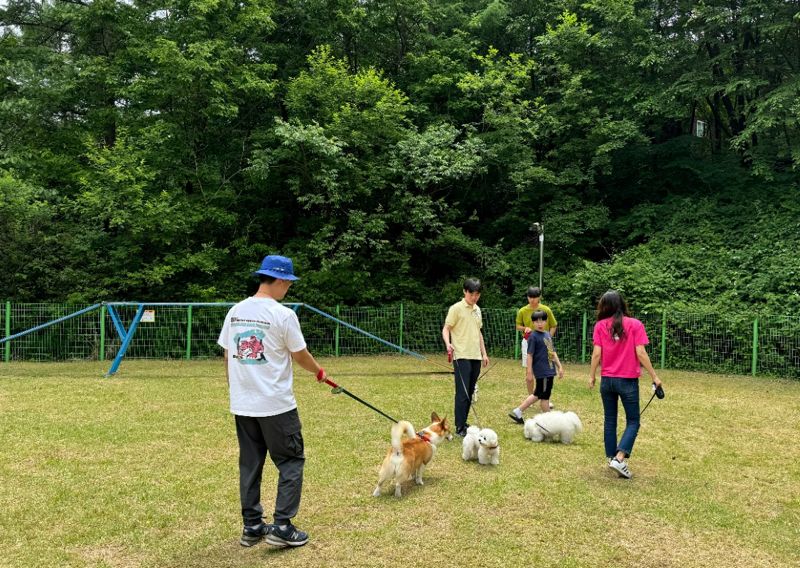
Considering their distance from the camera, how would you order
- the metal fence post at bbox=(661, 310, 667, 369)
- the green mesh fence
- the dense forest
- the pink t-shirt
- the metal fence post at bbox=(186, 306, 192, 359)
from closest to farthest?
the pink t-shirt
the green mesh fence
the metal fence post at bbox=(661, 310, 667, 369)
the metal fence post at bbox=(186, 306, 192, 359)
the dense forest

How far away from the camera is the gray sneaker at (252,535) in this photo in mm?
3590

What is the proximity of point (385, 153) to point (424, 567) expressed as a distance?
15176mm

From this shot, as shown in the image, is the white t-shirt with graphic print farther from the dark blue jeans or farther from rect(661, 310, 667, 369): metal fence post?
rect(661, 310, 667, 369): metal fence post

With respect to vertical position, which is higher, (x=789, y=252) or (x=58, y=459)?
(x=789, y=252)

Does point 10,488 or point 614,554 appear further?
point 10,488

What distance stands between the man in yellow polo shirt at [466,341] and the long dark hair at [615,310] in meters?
1.43

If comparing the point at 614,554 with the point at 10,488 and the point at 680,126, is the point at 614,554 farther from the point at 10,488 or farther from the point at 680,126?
the point at 680,126

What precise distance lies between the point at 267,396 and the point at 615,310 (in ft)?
10.2

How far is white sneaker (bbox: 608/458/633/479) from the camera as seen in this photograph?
4957mm

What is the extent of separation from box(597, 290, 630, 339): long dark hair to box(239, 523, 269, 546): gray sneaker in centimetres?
322

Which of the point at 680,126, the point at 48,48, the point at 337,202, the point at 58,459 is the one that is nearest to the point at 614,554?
the point at 58,459

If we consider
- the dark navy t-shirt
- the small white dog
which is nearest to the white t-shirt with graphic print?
the small white dog

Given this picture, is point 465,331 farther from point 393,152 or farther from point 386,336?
point 393,152

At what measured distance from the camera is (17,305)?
1415 cm
